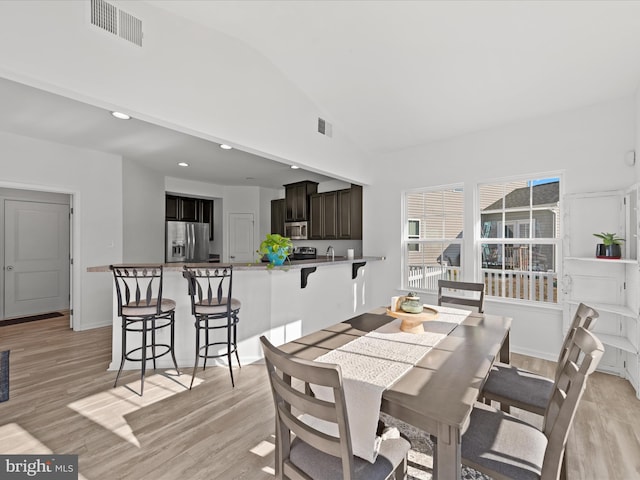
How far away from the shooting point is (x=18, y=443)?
6.63 feet

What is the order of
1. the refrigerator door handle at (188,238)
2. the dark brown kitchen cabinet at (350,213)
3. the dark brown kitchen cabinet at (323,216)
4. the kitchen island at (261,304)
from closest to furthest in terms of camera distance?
1. the kitchen island at (261,304)
2. the dark brown kitchen cabinet at (350,213)
3. the dark brown kitchen cabinet at (323,216)
4. the refrigerator door handle at (188,238)

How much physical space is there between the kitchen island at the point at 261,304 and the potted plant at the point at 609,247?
2760mm

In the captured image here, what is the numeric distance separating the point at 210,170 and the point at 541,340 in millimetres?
5601

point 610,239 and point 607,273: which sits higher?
point 610,239

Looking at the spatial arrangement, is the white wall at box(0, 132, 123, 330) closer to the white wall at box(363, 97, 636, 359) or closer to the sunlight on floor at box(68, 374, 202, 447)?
the sunlight on floor at box(68, 374, 202, 447)

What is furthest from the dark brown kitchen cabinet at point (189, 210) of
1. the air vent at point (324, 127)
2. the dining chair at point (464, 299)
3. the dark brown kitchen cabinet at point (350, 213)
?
the dining chair at point (464, 299)

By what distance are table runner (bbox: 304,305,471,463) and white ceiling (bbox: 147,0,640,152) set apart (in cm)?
246

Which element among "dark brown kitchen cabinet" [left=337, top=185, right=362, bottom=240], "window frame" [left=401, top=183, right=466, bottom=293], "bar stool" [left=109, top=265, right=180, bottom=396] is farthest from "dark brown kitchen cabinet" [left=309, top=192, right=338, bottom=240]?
"bar stool" [left=109, top=265, right=180, bottom=396]

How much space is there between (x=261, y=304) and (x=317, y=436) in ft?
7.96

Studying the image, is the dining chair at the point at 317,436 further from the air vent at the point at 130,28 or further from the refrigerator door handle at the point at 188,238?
the refrigerator door handle at the point at 188,238

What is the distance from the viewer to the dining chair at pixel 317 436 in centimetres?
101

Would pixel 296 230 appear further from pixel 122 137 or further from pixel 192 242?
pixel 122 137

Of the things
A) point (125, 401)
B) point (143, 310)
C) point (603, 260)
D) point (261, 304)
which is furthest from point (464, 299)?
point (125, 401)

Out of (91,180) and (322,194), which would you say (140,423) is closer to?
(91,180)
